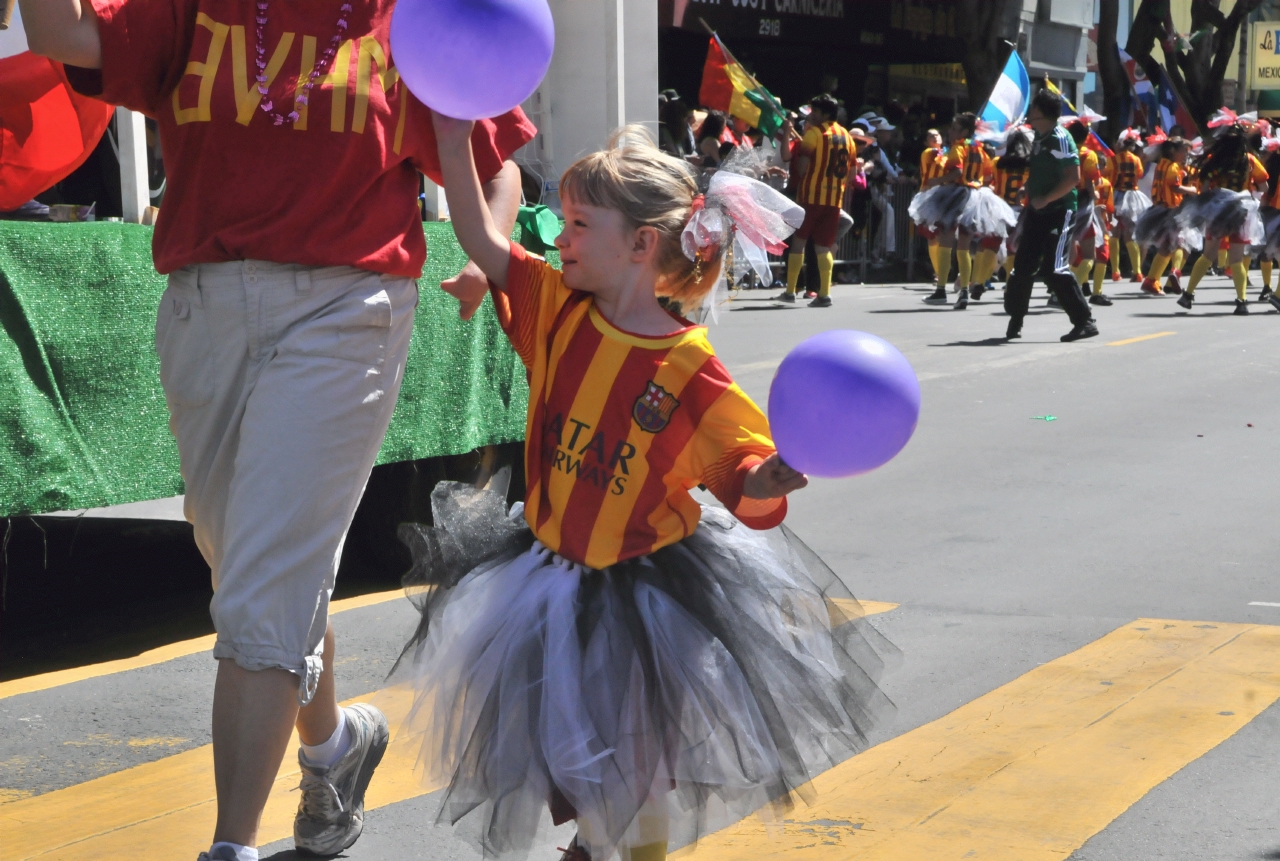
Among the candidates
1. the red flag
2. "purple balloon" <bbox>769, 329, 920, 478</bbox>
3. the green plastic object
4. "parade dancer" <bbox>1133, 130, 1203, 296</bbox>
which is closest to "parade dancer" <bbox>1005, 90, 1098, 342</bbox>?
"parade dancer" <bbox>1133, 130, 1203, 296</bbox>

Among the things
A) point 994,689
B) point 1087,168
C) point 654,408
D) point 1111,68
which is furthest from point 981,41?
point 654,408

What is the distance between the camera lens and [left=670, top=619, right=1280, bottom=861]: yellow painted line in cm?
348

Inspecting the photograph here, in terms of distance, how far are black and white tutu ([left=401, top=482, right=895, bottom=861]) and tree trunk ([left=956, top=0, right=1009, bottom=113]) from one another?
27.0m

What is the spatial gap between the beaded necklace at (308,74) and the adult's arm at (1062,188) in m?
11.5

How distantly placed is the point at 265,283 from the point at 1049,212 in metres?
11.7

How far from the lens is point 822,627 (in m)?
3.00

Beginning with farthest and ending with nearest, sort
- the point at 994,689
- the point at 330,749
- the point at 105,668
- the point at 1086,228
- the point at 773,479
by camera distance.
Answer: the point at 1086,228 → the point at 105,668 → the point at 994,689 → the point at 330,749 → the point at 773,479

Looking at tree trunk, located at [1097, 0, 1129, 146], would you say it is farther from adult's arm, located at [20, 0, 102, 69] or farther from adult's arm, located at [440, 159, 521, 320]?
→ adult's arm, located at [20, 0, 102, 69]

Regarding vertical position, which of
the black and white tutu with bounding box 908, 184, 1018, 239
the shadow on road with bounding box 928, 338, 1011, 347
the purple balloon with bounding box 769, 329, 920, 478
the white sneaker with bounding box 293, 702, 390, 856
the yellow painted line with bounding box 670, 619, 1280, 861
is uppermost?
the purple balloon with bounding box 769, 329, 920, 478

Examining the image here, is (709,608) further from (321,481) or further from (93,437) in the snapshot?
(93,437)

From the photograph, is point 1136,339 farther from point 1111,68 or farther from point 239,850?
point 1111,68

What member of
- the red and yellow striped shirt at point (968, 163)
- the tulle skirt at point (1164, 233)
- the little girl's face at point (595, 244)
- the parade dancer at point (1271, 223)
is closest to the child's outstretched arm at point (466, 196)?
the little girl's face at point (595, 244)

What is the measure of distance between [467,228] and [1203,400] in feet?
28.8

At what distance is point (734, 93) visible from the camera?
727 inches
